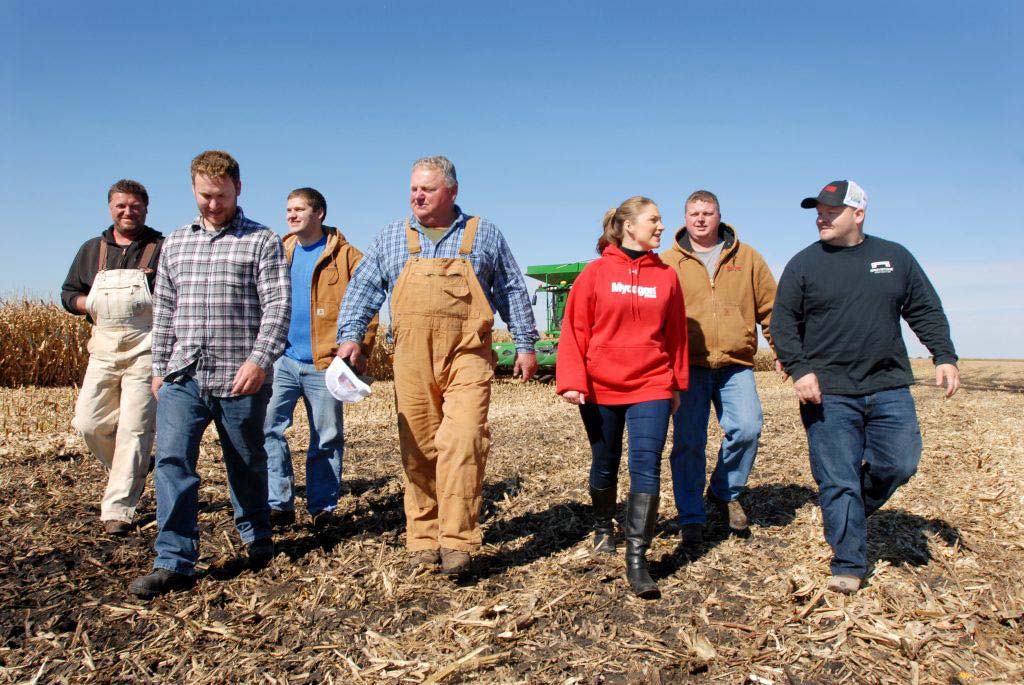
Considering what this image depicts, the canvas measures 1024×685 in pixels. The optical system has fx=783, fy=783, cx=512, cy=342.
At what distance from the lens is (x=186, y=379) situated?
4.32m

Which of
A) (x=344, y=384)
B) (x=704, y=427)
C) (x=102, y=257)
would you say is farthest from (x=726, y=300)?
(x=102, y=257)

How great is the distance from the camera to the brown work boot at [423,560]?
4.51 metres

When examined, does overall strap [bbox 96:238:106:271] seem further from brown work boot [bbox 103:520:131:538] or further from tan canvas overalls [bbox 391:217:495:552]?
tan canvas overalls [bbox 391:217:495:552]

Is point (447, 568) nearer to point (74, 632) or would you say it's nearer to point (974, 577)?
point (74, 632)

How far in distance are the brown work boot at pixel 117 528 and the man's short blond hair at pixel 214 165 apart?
7.91ft

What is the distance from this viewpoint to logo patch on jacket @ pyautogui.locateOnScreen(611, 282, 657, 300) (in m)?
4.42

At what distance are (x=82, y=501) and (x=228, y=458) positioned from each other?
2242mm

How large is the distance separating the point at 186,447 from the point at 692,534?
3.14 m

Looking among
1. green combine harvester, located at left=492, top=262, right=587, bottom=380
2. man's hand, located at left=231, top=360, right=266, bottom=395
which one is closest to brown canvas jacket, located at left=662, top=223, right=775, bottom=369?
man's hand, located at left=231, top=360, right=266, bottom=395

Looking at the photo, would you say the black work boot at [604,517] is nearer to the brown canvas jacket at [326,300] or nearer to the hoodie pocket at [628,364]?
the hoodie pocket at [628,364]

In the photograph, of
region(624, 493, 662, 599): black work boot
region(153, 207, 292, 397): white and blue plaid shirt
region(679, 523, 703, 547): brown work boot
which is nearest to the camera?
region(624, 493, 662, 599): black work boot

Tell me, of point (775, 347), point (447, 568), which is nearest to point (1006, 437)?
point (775, 347)

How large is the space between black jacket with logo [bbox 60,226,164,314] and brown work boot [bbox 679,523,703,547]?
13.0 ft

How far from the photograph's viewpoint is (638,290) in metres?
4.42
